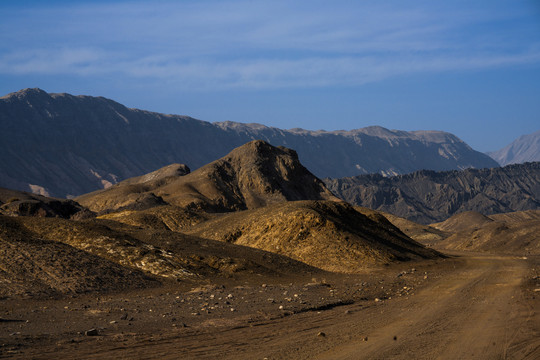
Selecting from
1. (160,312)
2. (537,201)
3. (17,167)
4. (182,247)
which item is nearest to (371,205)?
(537,201)

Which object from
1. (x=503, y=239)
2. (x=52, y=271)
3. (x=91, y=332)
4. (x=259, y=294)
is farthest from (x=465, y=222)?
(x=91, y=332)

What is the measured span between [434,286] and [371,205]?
168 meters

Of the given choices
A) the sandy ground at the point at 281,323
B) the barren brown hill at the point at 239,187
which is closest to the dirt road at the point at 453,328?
the sandy ground at the point at 281,323

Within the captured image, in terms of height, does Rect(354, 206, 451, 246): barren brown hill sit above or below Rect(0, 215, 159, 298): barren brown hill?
below

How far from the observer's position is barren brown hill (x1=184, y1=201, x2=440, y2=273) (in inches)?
1299

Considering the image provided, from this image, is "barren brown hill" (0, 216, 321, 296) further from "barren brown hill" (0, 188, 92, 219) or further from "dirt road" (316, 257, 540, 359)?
"barren brown hill" (0, 188, 92, 219)

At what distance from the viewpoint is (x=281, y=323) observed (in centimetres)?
1541

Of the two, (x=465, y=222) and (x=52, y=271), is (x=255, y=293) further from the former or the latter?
(x=465, y=222)

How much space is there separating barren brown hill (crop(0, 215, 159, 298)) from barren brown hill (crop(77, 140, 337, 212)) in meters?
46.5

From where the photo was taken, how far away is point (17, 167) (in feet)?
625

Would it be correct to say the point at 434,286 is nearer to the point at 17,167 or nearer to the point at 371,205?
the point at 371,205

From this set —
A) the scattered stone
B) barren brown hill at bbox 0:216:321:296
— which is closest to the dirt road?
the scattered stone

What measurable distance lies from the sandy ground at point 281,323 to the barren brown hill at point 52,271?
0.92 m

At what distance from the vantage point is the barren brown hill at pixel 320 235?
33000mm
